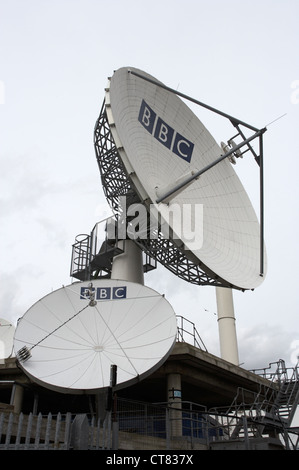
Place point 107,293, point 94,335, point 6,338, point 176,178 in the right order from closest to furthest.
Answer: point 94,335
point 107,293
point 176,178
point 6,338

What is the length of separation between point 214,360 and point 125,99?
545 inches

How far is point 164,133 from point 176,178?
254 centimetres

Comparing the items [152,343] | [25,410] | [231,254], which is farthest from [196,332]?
[25,410]

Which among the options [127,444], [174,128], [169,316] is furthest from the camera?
[174,128]

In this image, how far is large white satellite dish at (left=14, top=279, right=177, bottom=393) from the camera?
19.1m

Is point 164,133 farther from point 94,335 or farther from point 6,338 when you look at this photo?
point 6,338

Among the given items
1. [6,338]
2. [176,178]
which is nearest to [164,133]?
[176,178]

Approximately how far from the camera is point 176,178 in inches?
968

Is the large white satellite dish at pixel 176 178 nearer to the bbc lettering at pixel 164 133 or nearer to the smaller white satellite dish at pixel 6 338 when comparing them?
the bbc lettering at pixel 164 133

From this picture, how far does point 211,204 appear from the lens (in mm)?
25734

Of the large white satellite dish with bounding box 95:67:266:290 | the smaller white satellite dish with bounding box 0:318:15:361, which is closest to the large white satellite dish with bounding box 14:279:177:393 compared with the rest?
the large white satellite dish with bounding box 95:67:266:290

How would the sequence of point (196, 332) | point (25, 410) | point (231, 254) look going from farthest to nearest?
1. point (25, 410)
2. point (196, 332)
3. point (231, 254)

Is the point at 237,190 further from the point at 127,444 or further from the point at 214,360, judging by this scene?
the point at 127,444
